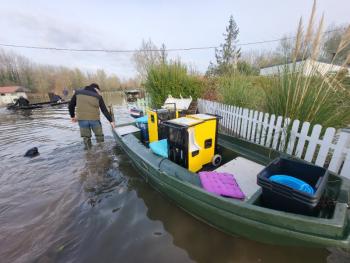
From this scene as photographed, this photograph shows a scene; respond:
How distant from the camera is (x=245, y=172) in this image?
228 cm

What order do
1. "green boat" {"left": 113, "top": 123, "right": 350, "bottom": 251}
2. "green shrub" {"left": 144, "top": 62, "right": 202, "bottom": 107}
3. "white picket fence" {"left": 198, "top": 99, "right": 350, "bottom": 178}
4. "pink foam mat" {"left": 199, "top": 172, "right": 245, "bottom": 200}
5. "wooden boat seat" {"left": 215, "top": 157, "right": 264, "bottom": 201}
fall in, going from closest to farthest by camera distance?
1. "green boat" {"left": 113, "top": 123, "right": 350, "bottom": 251}
2. "pink foam mat" {"left": 199, "top": 172, "right": 245, "bottom": 200}
3. "wooden boat seat" {"left": 215, "top": 157, "right": 264, "bottom": 201}
4. "white picket fence" {"left": 198, "top": 99, "right": 350, "bottom": 178}
5. "green shrub" {"left": 144, "top": 62, "right": 202, "bottom": 107}

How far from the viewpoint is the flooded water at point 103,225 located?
179 cm

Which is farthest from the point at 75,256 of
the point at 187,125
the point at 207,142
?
the point at 207,142

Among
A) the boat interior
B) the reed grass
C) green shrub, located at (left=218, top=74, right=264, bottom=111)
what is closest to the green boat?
the boat interior

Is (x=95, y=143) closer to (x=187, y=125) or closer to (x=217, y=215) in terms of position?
(x=187, y=125)

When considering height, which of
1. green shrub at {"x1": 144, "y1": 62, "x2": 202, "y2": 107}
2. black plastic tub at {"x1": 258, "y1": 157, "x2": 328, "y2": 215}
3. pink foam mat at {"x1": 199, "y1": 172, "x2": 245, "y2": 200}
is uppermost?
green shrub at {"x1": 144, "y1": 62, "x2": 202, "y2": 107}

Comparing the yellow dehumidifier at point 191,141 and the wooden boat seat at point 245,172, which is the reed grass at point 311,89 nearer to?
the wooden boat seat at point 245,172

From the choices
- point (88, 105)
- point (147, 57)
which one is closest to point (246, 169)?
point (88, 105)

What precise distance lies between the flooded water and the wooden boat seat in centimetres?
58

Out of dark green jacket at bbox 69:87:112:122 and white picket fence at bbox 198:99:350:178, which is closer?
white picket fence at bbox 198:99:350:178

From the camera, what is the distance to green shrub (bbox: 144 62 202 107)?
22.9 feet

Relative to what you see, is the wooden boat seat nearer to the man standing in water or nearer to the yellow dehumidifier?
the yellow dehumidifier

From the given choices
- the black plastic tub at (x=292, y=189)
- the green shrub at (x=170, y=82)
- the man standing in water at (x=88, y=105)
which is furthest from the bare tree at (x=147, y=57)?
the black plastic tub at (x=292, y=189)

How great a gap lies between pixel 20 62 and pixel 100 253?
61.0 m
